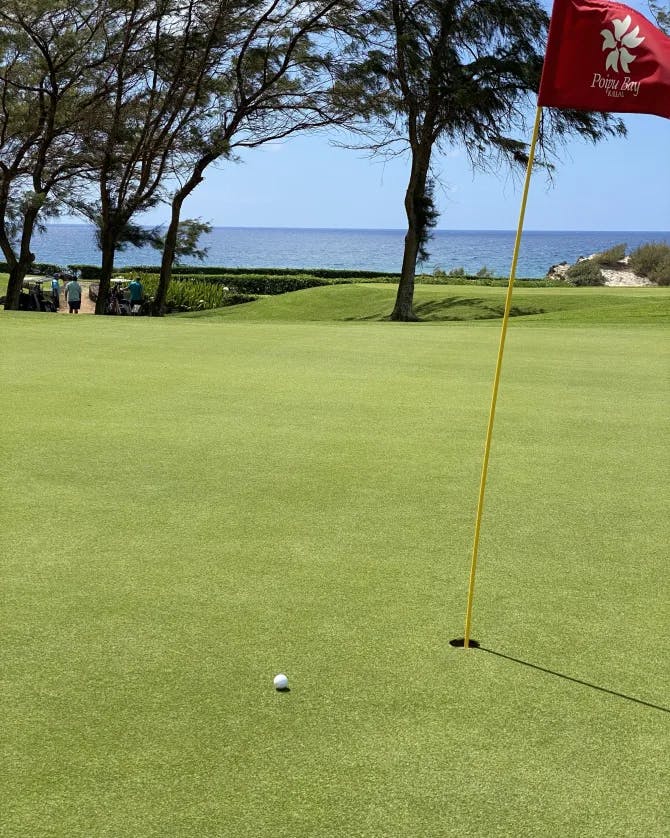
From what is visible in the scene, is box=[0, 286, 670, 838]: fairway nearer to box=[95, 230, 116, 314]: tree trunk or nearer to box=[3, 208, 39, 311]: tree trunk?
box=[95, 230, 116, 314]: tree trunk

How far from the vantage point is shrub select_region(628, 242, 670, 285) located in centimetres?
4881

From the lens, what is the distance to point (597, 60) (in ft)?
14.4

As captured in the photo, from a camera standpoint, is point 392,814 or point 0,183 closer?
point 392,814

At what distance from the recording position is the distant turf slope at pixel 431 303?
3156 cm

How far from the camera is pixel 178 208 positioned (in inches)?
1266

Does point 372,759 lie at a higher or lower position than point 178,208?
lower

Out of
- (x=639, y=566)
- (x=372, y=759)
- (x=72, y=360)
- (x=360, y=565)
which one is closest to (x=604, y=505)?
(x=639, y=566)

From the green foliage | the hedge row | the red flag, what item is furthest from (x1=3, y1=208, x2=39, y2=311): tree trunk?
the red flag

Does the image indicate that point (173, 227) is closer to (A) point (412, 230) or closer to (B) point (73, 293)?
(B) point (73, 293)

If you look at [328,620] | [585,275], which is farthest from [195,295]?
Result: [328,620]

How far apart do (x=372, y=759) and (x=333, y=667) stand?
2.32 feet

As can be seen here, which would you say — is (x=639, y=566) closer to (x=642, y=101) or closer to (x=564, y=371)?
(x=642, y=101)

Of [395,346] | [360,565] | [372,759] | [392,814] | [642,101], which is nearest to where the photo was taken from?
[392,814]

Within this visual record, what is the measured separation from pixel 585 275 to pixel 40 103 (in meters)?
28.0
